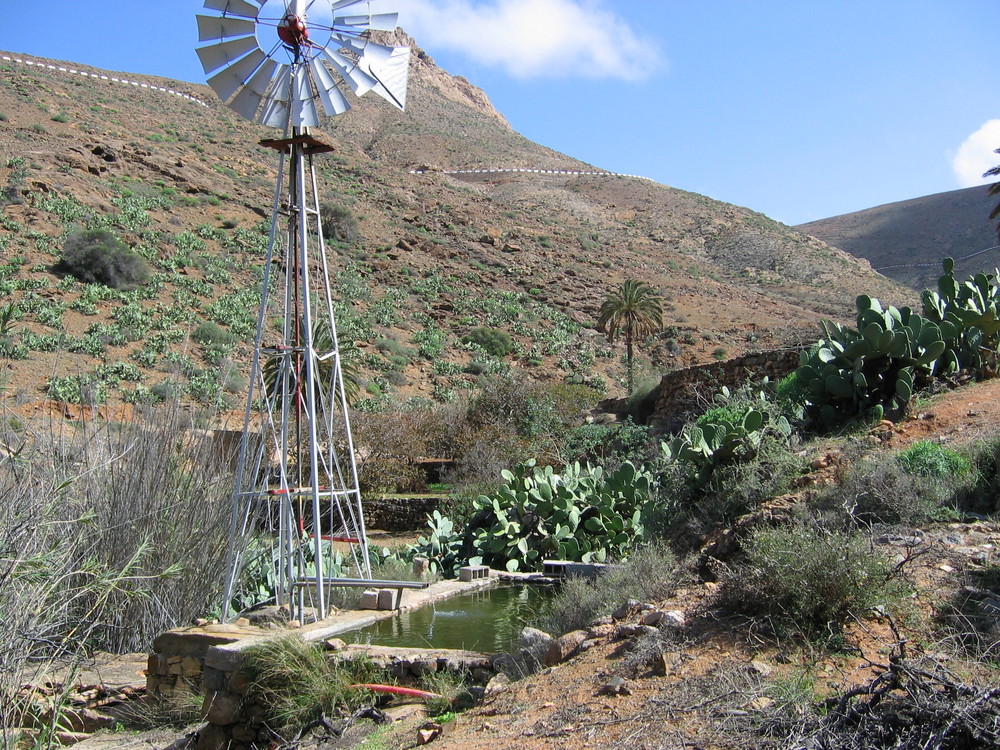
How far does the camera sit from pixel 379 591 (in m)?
9.09

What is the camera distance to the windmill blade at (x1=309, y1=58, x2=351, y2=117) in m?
8.55

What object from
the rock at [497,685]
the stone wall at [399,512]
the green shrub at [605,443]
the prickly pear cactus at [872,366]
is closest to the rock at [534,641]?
the rock at [497,685]

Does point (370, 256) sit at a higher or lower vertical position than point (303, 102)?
higher

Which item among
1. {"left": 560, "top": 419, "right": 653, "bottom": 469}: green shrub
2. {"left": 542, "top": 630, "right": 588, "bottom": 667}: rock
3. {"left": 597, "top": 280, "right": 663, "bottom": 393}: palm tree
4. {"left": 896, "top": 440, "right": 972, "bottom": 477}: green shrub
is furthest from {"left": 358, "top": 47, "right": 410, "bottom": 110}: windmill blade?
{"left": 597, "top": 280, "right": 663, "bottom": 393}: palm tree

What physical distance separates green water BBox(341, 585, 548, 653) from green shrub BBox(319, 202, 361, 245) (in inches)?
1390

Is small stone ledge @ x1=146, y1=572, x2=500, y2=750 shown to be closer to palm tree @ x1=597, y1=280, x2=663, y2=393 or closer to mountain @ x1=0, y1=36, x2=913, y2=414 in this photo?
mountain @ x1=0, y1=36, x2=913, y2=414

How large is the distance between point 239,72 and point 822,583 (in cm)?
744

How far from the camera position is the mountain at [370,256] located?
2859 centimetres

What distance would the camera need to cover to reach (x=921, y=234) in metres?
72.6

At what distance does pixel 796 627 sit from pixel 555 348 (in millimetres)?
33572

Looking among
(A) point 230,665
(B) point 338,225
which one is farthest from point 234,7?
(B) point 338,225

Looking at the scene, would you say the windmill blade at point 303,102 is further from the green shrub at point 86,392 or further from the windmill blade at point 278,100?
the green shrub at point 86,392

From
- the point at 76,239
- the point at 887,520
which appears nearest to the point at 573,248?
the point at 76,239

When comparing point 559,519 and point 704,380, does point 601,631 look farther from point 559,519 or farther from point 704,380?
point 704,380
